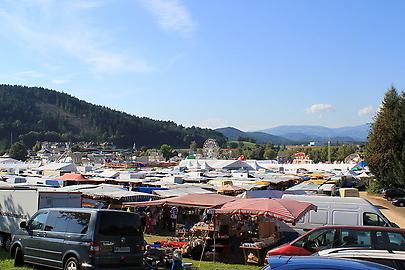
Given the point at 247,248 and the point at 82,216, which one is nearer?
the point at 82,216

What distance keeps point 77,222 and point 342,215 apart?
9.85 metres

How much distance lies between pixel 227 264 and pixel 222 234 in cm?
216

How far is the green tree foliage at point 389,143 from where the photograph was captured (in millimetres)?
47062

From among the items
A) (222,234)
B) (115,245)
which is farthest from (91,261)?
(222,234)

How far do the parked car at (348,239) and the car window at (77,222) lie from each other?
161 inches

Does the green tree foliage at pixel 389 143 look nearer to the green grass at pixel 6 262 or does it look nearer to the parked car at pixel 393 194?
the parked car at pixel 393 194

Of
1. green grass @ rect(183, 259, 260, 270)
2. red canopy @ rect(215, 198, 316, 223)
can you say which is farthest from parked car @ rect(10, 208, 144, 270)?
red canopy @ rect(215, 198, 316, 223)

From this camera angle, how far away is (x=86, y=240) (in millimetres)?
10484

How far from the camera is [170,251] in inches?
583

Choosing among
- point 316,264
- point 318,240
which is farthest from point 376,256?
point 316,264

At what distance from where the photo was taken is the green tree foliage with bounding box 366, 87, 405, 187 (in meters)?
47.1

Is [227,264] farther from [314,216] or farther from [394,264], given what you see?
[394,264]

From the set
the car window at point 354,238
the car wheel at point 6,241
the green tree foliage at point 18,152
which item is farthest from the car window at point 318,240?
the green tree foliage at point 18,152

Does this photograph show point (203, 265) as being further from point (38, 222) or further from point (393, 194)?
point (393, 194)
